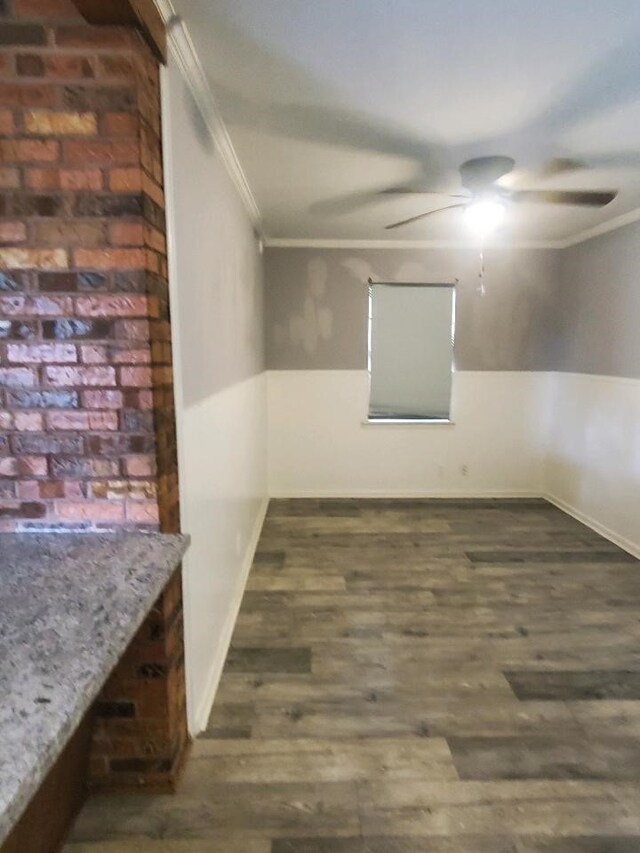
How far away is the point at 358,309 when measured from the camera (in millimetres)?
4680

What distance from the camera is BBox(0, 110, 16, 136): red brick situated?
1.37 m

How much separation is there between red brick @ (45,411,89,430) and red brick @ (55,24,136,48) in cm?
99

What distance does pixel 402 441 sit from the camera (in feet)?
16.0

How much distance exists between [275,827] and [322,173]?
112 inches

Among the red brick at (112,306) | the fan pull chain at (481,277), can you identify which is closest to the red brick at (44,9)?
the red brick at (112,306)

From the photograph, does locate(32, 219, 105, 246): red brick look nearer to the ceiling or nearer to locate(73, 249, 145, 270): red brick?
locate(73, 249, 145, 270): red brick

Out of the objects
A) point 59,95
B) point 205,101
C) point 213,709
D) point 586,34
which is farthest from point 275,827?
point 586,34

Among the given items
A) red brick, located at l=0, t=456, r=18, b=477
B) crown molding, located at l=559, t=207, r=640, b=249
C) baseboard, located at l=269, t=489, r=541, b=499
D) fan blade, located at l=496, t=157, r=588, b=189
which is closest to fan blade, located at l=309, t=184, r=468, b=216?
fan blade, located at l=496, t=157, r=588, b=189

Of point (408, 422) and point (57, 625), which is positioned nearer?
point (57, 625)

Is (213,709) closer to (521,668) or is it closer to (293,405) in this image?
(521,668)

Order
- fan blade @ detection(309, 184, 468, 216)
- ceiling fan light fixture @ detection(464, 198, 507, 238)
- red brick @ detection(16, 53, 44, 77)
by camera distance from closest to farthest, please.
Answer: red brick @ detection(16, 53, 44, 77)
ceiling fan light fixture @ detection(464, 198, 507, 238)
fan blade @ detection(309, 184, 468, 216)

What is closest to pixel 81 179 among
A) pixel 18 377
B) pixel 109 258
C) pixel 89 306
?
pixel 109 258

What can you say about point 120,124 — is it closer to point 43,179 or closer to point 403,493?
point 43,179

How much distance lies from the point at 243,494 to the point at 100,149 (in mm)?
2153
